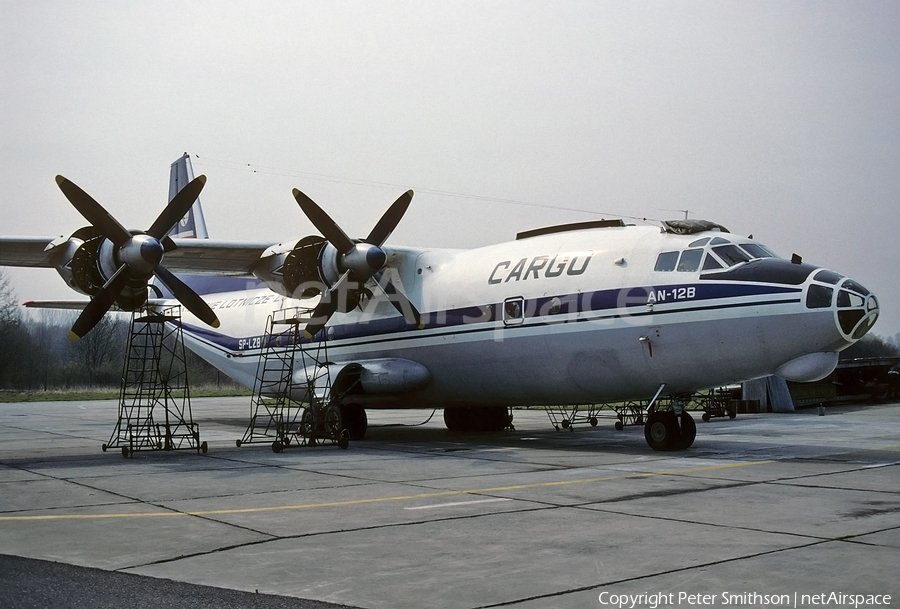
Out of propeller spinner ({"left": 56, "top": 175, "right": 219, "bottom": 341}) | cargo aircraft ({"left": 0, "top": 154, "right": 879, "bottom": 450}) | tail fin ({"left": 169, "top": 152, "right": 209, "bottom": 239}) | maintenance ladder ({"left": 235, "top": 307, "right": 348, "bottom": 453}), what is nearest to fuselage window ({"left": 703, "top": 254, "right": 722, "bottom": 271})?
cargo aircraft ({"left": 0, "top": 154, "right": 879, "bottom": 450})

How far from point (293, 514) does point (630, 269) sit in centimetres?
852

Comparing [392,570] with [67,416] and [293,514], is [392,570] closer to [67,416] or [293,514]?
[293,514]

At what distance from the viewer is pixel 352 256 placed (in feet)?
60.1

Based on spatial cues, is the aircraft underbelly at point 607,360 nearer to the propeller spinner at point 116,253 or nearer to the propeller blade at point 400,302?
the propeller blade at point 400,302

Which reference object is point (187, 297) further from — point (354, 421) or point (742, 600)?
point (742, 600)

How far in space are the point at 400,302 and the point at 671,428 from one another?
6873 mm

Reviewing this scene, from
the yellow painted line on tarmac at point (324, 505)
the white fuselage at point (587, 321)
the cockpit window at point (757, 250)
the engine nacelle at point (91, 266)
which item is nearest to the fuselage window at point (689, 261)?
the white fuselage at point (587, 321)

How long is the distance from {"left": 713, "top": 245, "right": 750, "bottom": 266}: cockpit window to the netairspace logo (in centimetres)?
951

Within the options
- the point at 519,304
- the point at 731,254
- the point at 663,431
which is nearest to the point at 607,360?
the point at 663,431

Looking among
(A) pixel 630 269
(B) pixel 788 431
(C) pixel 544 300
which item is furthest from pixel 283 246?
(B) pixel 788 431

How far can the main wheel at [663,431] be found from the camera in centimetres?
1561

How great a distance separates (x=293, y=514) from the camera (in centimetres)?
928

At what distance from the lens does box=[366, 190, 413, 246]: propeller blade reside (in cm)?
1917

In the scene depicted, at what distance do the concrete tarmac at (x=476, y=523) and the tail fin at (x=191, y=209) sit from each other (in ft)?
42.9
